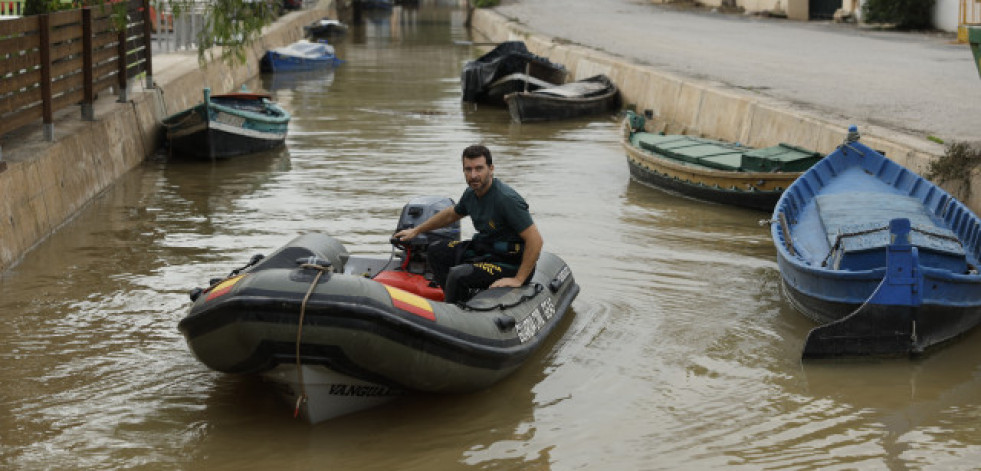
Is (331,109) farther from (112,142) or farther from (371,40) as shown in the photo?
(371,40)

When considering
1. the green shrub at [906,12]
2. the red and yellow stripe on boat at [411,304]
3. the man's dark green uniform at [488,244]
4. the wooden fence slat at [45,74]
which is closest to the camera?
the red and yellow stripe on boat at [411,304]

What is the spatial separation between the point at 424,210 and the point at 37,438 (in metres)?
3.49

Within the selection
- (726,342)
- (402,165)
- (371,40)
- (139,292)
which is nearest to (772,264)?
(726,342)

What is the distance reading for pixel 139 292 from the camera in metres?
11.4

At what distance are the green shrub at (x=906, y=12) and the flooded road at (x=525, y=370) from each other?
62.4 feet

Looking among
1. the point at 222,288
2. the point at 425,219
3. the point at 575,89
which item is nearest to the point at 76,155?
the point at 425,219

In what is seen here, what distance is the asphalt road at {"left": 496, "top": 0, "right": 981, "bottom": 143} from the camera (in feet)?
57.4

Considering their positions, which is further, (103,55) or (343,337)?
(103,55)

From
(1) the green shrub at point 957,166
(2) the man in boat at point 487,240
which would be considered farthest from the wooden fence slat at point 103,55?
(1) the green shrub at point 957,166

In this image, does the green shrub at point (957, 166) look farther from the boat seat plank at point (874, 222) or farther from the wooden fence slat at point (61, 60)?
the wooden fence slat at point (61, 60)

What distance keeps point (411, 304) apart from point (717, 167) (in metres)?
8.80

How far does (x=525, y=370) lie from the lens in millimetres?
9469

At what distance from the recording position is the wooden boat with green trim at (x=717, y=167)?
14742 millimetres

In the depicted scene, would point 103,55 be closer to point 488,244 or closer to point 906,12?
point 488,244
